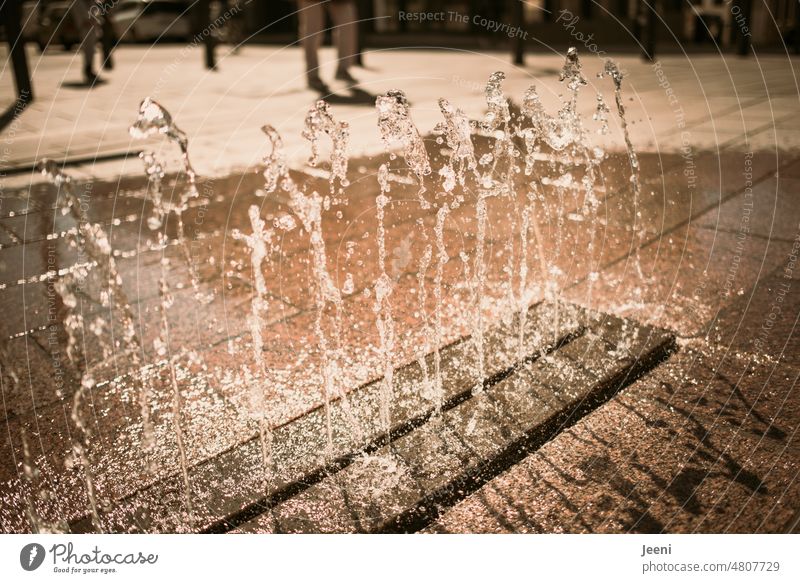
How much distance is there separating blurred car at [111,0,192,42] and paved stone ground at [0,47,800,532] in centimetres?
1557

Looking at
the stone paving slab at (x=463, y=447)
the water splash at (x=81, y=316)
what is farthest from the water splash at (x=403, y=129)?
the water splash at (x=81, y=316)

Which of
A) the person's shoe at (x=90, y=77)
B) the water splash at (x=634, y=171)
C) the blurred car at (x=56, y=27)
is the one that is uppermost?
the blurred car at (x=56, y=27)

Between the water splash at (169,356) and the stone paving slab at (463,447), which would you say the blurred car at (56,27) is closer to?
the water splash at (169,356)

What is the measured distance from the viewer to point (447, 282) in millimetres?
3711

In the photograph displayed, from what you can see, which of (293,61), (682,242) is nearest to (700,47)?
(293,61)

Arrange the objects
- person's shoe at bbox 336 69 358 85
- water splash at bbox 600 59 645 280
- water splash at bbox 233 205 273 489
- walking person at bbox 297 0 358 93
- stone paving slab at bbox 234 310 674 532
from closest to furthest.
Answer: stone paving slab at bbox 234 310 674 532 → water splash at bbox 233 205 273 489 → water splash at bbox 600 59 645 280 → walking person at bbox 297 0 358 93 → person's shoe at bbox 336 69 358 85

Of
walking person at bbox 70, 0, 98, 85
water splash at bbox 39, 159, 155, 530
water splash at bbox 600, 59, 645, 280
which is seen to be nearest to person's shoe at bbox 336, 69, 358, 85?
walking person at bbox 70, 0, 98, 85

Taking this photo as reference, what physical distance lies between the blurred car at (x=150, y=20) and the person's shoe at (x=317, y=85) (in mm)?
12212

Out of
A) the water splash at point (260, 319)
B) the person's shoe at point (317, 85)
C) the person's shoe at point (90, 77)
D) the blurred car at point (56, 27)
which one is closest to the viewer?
the water splash at point (260, 319)

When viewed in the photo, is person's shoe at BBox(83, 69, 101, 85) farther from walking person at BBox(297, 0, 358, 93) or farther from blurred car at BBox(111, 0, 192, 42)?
blurred car at BBox(111, 0, 192, 42)

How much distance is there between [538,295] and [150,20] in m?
21.8

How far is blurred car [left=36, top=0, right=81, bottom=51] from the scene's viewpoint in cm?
1983

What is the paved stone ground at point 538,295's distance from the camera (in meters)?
2.23
